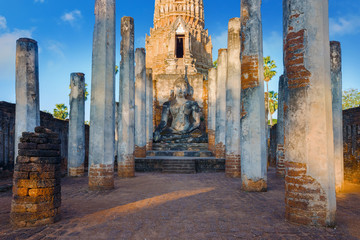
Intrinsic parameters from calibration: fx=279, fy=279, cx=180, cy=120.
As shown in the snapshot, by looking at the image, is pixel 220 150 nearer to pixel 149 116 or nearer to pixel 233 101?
pixel 233 101

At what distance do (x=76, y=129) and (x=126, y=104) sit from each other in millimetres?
2513

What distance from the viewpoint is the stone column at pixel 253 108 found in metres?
7.06

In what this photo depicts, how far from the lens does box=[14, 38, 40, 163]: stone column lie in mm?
7863

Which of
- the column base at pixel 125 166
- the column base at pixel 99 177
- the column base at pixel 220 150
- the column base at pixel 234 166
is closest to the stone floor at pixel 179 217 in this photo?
the column base at pixel 99 177

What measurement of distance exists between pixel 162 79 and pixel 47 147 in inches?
706

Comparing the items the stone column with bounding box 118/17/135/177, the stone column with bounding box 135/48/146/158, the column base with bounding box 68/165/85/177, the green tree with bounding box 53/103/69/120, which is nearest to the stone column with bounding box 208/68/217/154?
the stone column with bounding box 135/48/146/158

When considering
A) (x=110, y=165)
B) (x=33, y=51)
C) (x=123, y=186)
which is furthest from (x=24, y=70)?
(x=123, y=186)

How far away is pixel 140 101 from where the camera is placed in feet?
45.4

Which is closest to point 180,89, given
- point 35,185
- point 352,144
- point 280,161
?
point 280,161

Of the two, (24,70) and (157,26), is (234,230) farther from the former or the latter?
(157,26)

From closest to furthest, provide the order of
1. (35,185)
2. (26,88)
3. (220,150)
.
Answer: (35,185), (26,88), (220,150)

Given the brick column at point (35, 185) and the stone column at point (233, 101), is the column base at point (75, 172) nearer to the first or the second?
the stone column at point (233, 101)

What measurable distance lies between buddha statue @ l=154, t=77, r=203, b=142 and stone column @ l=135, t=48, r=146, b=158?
4064 mm

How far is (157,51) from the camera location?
95.8ft
